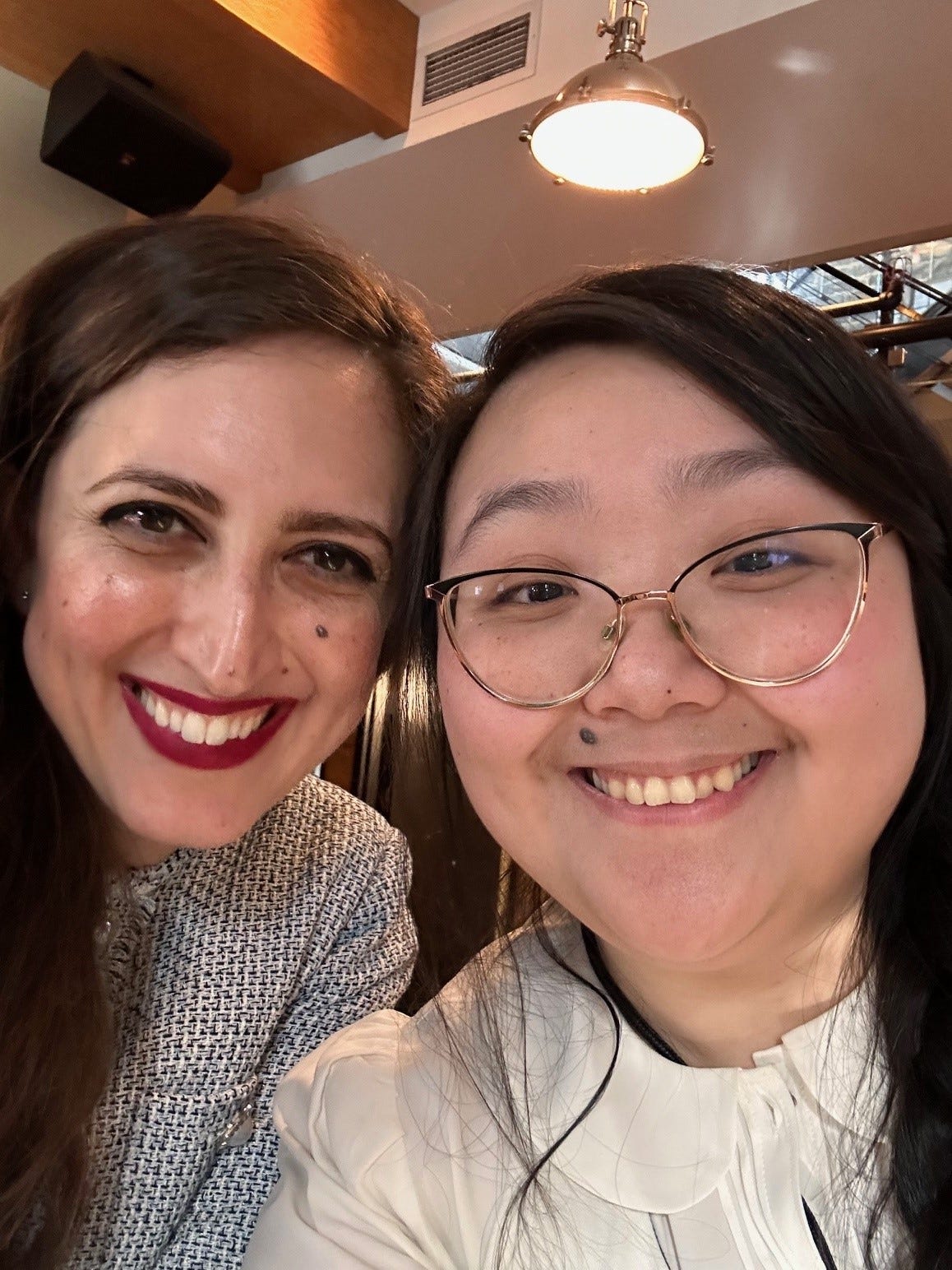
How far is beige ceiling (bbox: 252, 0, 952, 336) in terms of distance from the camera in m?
2.43

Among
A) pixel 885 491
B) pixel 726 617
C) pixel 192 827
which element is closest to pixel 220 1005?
pixel 192 827

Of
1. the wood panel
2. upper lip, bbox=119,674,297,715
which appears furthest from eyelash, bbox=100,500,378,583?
the wood panel

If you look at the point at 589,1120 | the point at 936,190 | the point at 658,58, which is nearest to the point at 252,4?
the point at 658,58

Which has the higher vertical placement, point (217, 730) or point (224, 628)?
point (224, 628)

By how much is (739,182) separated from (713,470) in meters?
2.46

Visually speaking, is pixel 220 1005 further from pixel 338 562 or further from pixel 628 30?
pixel 628 30

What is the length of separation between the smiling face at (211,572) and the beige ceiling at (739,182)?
1.24m

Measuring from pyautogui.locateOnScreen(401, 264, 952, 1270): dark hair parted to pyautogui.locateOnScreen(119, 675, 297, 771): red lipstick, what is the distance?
45 centimetres

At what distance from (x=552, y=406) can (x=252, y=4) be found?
2.35 m

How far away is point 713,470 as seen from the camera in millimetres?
850

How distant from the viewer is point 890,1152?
0.87 m

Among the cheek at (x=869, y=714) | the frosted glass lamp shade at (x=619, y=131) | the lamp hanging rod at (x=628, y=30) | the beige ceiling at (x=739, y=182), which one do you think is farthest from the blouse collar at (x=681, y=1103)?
the lamp hanging rod at (x=628, y=30)

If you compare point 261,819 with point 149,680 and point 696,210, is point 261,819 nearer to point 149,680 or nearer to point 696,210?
point 149,680

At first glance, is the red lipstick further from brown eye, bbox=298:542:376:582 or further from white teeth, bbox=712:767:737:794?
white teeth, bbox=712:767:737:794
